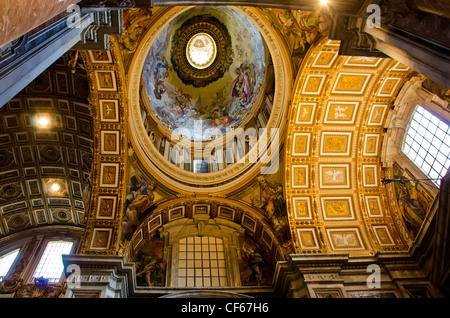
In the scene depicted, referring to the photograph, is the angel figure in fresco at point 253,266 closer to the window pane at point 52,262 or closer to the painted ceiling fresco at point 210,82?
the painted ceiling fresco at point 210,82

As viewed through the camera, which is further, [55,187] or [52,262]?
[55,187]

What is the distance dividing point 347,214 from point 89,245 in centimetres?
1082

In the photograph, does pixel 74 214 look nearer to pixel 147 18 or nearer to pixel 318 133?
pixel 147 18

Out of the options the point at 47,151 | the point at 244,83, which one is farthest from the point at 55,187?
the point at 244,83

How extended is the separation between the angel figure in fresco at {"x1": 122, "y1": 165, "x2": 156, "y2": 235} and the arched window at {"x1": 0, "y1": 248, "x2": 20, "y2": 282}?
8257mm

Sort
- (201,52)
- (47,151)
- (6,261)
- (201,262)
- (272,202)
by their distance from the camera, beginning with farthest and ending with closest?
(201,52) < (6,261) < (47,151) < (272,202) < (201,262)

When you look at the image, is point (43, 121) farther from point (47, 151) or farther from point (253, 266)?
point (253, 266)

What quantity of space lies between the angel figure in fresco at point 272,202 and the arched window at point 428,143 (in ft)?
18.6

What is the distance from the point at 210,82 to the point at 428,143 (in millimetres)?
14073

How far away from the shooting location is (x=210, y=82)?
22375 mm

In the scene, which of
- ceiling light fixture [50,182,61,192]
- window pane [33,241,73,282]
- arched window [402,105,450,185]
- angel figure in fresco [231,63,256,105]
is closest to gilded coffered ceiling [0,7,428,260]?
arched window [402,105,450,185]

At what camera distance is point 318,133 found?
14.6m

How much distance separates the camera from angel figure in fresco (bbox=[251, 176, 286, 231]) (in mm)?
14227

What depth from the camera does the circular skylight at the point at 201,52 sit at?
22000 mm
